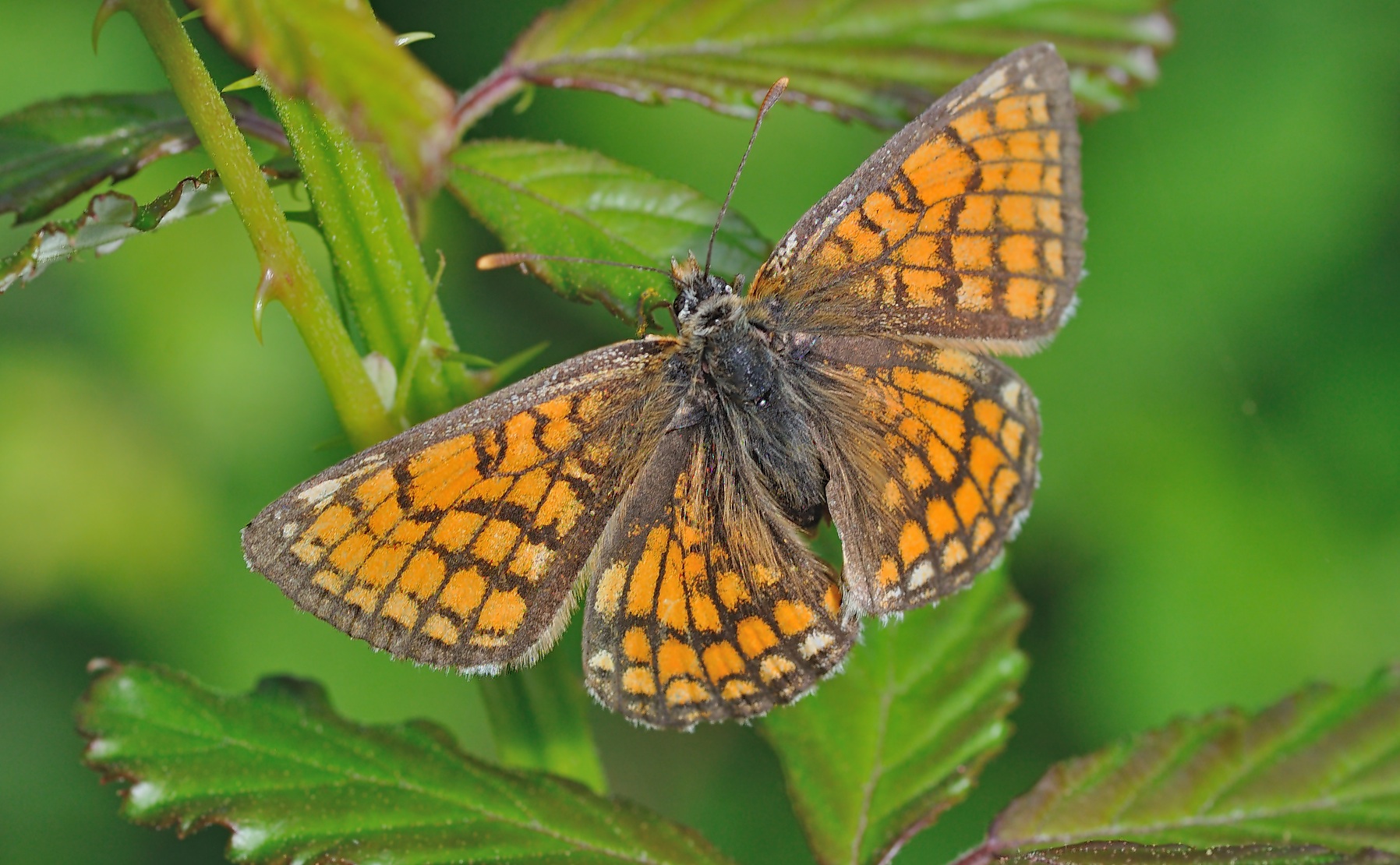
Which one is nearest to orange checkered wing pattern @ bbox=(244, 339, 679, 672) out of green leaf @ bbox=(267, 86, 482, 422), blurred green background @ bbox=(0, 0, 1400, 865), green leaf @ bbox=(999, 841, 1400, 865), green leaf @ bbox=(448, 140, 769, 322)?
green leaf @ bbox=(267, 86, 482, 422)

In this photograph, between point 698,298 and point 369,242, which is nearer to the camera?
point 369,242

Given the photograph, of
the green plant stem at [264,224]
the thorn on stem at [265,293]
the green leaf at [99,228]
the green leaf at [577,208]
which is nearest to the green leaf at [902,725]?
the green leaf at [577,208]

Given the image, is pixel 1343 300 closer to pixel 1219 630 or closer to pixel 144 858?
pixel 1219 630

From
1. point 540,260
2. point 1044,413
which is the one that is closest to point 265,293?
point 540,260

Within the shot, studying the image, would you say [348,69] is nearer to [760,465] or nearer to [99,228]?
[99,228]

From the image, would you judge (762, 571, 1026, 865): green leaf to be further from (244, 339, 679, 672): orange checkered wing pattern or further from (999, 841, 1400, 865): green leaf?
(244, 339, 679, 672): orange checkered wing pattern

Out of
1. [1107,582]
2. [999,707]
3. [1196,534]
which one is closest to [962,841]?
[1107,582]
